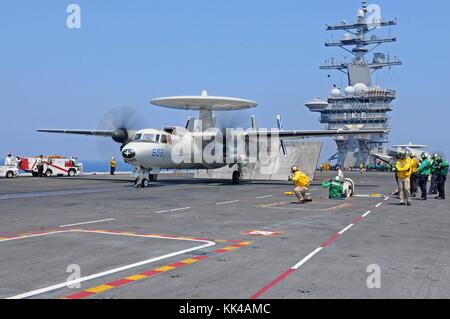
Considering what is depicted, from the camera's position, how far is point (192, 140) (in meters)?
37.7

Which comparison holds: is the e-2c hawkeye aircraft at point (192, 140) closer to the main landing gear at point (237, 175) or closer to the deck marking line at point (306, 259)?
Answer: the main landing gear at point (237, 175)

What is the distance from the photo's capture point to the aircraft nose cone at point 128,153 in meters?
31.7

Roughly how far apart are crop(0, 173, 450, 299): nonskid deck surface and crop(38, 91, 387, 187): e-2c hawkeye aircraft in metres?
12.6

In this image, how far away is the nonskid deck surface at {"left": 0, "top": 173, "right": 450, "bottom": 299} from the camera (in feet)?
26.2

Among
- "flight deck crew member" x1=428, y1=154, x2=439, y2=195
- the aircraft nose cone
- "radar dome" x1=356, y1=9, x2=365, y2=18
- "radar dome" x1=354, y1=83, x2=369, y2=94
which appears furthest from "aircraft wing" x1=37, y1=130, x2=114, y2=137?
"radar dome" x1=356, y1=9, x2=365, y2=18

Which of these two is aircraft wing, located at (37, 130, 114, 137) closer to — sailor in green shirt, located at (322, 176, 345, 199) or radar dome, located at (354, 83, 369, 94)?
sailor in green shirt, located at (322, 176, 345, 199)

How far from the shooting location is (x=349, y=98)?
397 feet

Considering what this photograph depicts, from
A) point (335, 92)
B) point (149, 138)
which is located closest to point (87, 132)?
point (149, 138)

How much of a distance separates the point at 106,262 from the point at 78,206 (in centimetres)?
1260

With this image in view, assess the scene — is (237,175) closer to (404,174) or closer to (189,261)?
(404,174)

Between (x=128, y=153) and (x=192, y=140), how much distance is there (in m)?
7.14

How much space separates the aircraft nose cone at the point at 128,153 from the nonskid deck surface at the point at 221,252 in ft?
35.7

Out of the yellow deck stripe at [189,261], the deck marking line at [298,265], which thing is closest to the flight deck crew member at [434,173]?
the deck marking line at [298,265]

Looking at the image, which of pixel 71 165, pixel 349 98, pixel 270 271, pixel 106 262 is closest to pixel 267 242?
pixel 270 271
